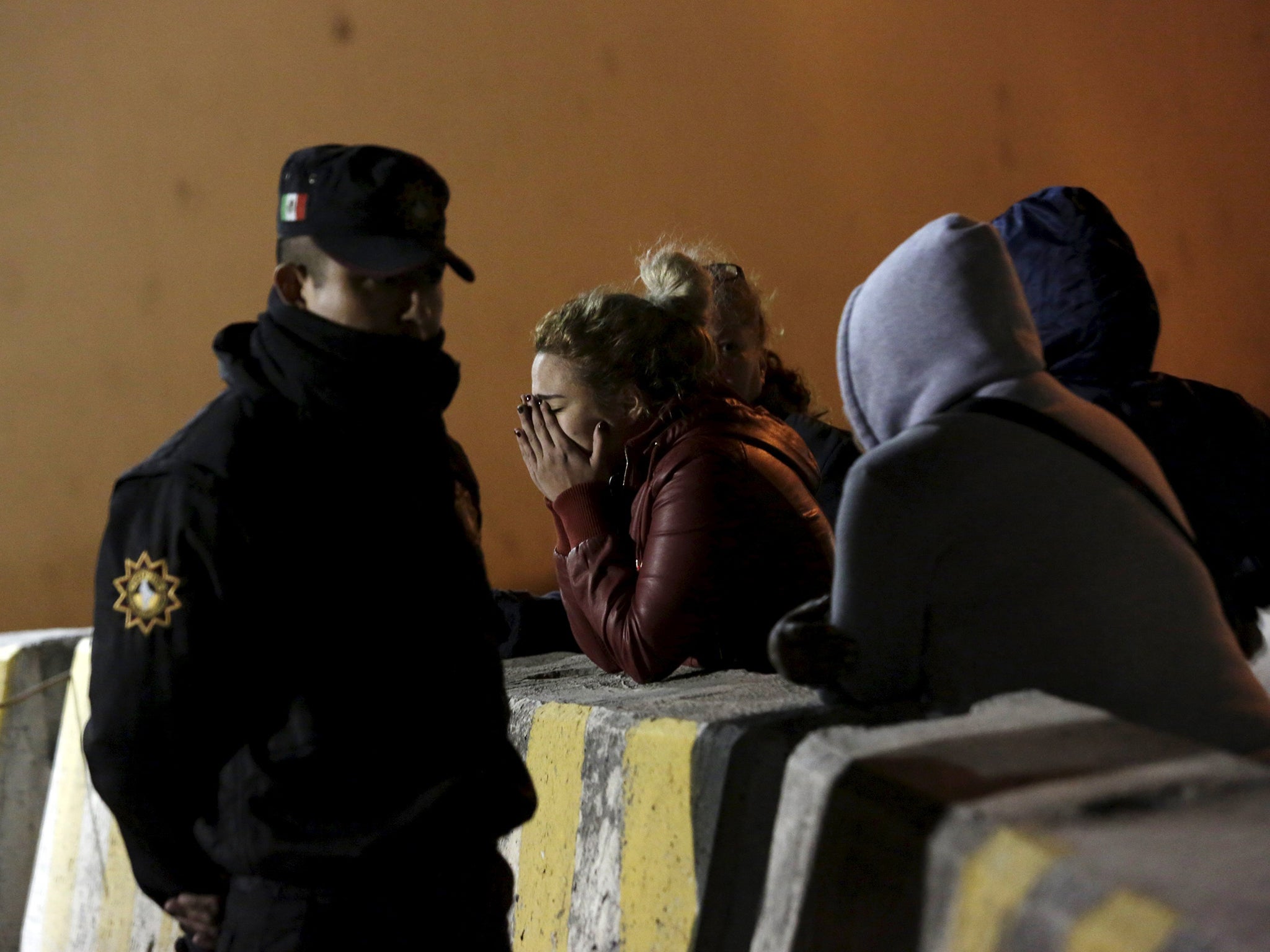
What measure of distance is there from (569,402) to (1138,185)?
19.1 feet

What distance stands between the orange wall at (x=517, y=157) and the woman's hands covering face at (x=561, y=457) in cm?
271

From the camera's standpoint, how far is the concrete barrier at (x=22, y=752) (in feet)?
11.1

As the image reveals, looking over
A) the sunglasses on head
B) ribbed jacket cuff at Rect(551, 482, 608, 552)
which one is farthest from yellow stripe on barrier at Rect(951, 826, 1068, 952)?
the sunglasses on head

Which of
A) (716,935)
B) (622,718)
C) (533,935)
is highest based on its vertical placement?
(622,718)

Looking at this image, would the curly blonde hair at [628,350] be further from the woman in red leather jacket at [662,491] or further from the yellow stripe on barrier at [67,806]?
the yellow stripe on barrier at [67,806]

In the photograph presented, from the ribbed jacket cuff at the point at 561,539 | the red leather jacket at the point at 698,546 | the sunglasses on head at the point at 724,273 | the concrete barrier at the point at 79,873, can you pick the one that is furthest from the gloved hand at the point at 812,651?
the concrete barrier at the point at 79,873

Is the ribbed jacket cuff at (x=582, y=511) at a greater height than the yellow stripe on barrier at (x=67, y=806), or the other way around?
the ribbed jacket cuff at (x=582, y=511)

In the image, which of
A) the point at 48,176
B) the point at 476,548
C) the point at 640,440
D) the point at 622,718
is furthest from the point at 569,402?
the point at 48,176

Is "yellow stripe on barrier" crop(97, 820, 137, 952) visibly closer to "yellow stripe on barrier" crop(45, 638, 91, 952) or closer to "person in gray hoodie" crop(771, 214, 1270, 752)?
"yellow stripe on barrier" crop(45, 638, 91, 952)

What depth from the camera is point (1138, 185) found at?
7078 millimetres

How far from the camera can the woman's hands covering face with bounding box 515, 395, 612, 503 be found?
2.38m

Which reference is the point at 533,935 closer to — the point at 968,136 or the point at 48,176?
the point at 48,176

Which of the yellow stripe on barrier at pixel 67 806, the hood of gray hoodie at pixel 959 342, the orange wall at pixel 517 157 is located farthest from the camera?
the orange wall at pixel 517 157

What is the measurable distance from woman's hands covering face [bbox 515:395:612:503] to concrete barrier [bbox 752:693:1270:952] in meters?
1.03
